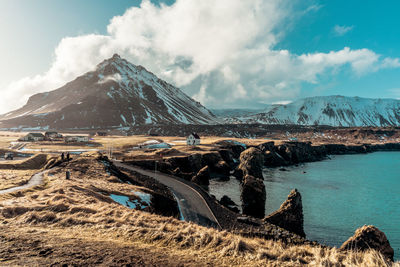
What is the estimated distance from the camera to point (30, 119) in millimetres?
199500

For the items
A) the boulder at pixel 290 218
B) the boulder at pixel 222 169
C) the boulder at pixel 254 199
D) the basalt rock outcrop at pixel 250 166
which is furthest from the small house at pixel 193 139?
the boulder at pixel 290 218

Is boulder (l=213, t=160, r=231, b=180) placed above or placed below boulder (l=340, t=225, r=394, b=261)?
below

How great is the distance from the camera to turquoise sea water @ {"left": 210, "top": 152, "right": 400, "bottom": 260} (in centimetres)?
2858

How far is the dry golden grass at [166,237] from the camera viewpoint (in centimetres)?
868

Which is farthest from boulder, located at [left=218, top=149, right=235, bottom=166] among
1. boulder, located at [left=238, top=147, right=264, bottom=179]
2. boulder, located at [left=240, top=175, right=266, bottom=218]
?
boulder, located at [left=240, top=175, right=266, bottom=218]

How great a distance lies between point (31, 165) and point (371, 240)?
177 feet

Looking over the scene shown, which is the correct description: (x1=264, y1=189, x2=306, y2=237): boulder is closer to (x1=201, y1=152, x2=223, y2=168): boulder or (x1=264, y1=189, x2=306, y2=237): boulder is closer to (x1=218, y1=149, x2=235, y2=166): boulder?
(x1=201, y1=152, x2=223, y2=168): boulder

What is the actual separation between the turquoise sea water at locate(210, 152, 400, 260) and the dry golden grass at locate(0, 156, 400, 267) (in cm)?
2017

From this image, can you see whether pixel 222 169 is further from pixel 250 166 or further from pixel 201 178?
pixel 201 178

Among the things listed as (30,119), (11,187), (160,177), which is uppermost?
(30,119)

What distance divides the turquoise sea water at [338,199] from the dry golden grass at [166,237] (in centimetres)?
2017

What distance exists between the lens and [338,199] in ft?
138

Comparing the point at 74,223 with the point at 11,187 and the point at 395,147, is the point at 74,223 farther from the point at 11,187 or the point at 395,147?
the point at 395,147

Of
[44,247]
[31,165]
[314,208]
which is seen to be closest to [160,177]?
[31,165]
